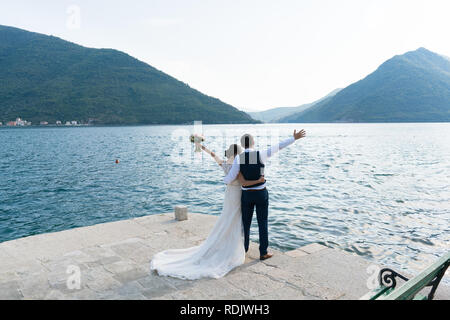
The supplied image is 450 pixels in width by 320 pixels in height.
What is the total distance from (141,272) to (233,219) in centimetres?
205

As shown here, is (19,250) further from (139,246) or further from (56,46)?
(56,46)

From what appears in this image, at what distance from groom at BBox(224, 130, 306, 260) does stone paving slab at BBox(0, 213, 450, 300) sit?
0.95 m

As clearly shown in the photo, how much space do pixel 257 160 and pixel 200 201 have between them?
1115cm

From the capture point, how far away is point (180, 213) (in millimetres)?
9023

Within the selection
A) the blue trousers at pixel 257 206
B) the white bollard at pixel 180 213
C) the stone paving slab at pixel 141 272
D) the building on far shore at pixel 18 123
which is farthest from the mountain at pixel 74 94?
the blue trousers at pixel 257 206

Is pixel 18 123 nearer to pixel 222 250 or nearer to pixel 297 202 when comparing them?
pixel 297 202

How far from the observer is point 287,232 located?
10.6 m

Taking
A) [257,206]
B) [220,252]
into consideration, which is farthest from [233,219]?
[220,252]

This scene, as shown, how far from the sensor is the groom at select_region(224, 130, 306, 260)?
5734 mm

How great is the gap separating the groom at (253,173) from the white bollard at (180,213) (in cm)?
324

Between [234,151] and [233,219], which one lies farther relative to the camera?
[234,151]

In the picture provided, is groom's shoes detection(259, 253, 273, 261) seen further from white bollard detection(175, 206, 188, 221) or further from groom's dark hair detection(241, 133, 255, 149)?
white bollard detection(175, 206, 188, 221)

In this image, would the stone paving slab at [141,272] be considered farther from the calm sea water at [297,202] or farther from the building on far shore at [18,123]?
the building on far shore at [18,123]

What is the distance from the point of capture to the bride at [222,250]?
18.6ft
